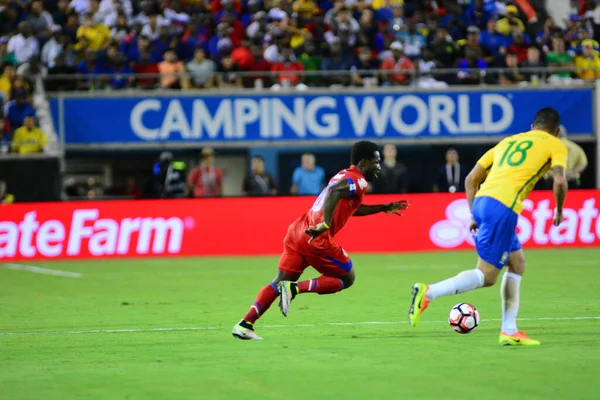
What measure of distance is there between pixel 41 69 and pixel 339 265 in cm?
1626

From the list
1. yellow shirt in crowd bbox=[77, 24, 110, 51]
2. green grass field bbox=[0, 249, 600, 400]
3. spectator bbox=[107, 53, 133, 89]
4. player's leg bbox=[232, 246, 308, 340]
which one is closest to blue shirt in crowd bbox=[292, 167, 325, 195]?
spectator bbox=[107, 53, 133, 89]

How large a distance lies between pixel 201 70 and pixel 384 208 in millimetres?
15828

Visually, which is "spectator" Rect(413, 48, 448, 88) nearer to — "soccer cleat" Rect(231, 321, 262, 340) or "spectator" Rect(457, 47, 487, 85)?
"spectator" Rect(457, 47, 487, 85)

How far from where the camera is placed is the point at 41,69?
25312mm

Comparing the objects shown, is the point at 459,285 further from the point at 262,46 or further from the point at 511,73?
the point at 511,73

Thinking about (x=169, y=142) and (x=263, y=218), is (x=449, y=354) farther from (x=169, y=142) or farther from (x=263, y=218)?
(x=169, y=142)

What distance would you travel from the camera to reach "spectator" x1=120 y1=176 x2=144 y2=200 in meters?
27.2

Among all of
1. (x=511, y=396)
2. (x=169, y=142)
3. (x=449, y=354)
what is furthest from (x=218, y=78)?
(x=511, y=396)

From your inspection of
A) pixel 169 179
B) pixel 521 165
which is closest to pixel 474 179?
pixel 521 165

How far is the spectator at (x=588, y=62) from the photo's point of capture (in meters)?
26.7

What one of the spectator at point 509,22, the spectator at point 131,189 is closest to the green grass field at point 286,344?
the spectator at point 131,189

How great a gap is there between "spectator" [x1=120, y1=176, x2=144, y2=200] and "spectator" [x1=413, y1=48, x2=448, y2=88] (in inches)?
279

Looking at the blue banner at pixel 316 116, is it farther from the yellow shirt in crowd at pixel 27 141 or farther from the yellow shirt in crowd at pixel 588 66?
the yellow shirt in crowd at pixel 27 141

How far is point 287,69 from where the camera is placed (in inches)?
1026
